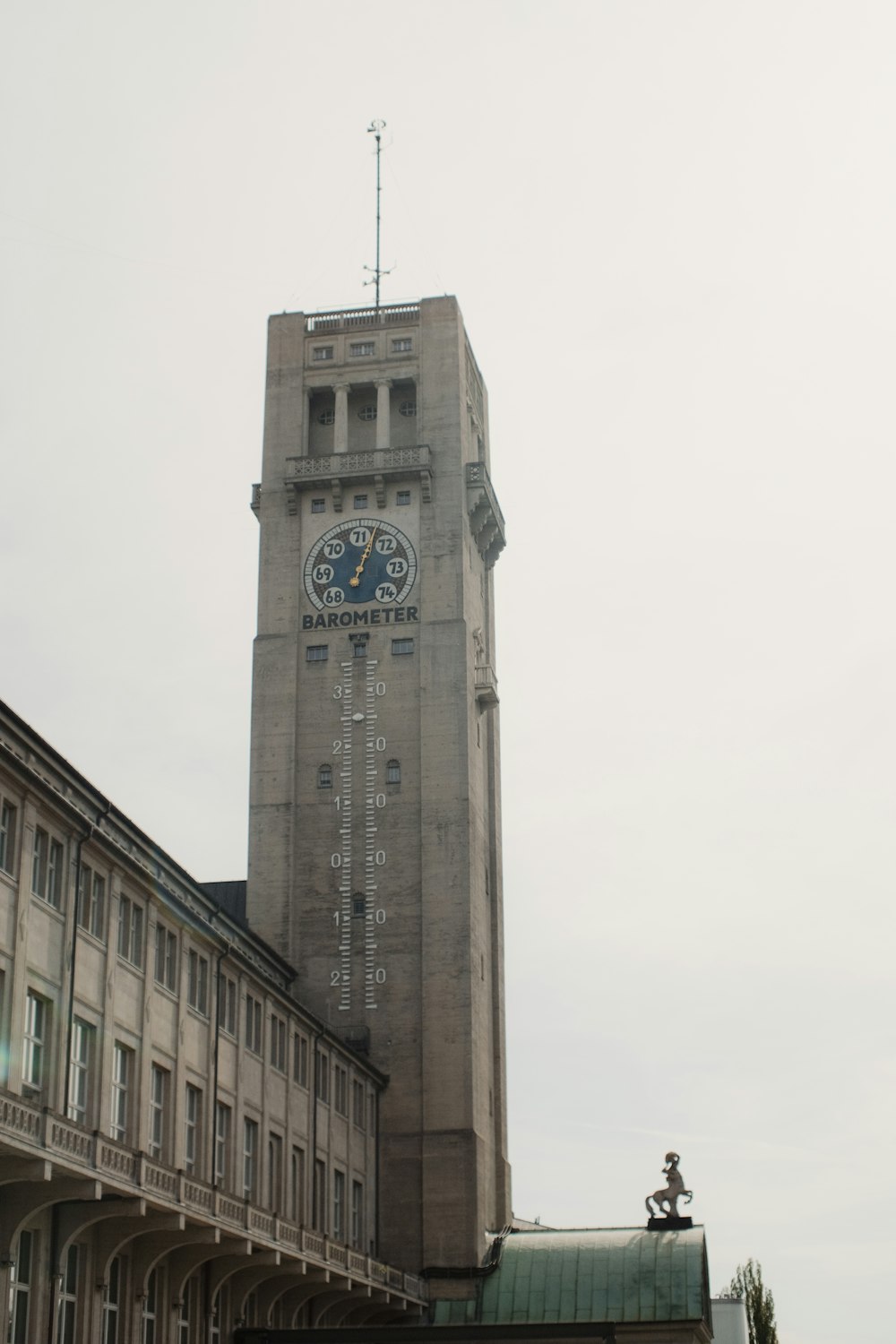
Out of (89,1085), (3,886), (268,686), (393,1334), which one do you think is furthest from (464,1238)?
(3,886)

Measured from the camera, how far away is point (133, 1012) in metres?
46.1

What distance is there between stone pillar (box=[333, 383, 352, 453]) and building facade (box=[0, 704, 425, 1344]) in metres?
31.0

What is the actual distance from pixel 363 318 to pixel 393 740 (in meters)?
24.7

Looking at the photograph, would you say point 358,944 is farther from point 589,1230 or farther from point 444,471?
point 444,471

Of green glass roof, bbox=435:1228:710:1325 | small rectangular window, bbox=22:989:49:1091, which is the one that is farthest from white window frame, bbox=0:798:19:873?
green glass roof, bbox=435:1228:710:1325

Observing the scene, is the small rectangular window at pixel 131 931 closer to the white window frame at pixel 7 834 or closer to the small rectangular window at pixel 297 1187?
the white window frame at pixel 7 834

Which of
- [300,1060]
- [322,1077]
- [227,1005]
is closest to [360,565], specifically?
[322,1077]

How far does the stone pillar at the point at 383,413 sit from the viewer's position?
87.8 metres

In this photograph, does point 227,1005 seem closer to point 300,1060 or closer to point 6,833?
point 300,1060

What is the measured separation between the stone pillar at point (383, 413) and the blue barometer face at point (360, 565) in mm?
4823

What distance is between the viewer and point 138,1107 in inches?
1801

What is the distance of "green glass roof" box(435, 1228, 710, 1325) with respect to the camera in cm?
6869

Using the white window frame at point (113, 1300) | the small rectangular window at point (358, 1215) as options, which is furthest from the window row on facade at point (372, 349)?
the white window frame at point (113, 1300)

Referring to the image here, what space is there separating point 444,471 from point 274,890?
905 inches
